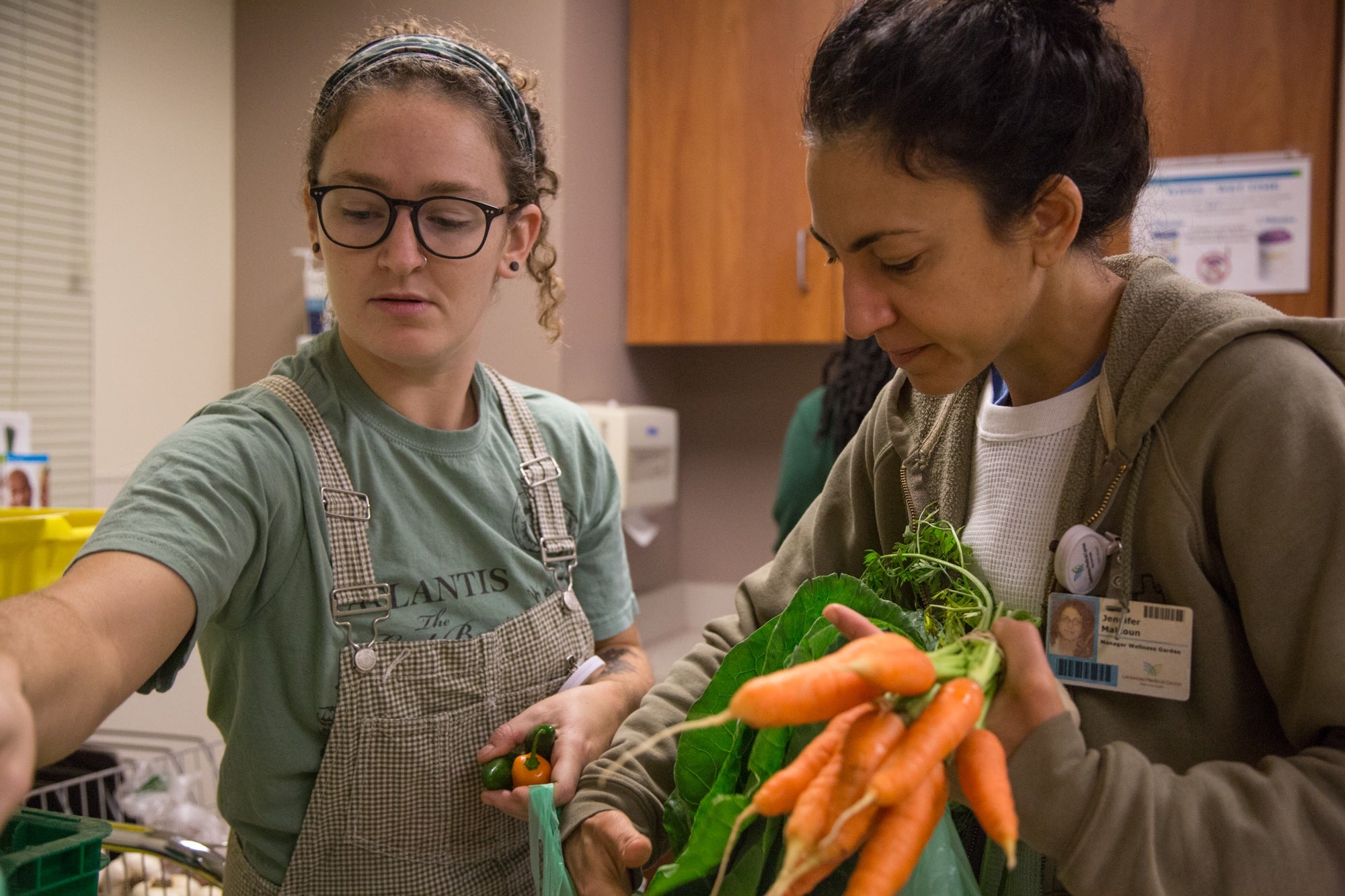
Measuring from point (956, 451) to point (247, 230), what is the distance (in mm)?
2681

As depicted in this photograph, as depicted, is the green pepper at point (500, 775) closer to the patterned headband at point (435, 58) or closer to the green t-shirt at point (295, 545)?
the green t-shirt at point (295, 545)

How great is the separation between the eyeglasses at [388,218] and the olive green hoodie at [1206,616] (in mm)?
521

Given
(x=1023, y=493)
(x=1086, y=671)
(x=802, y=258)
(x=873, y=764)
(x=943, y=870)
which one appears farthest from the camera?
(x=802, y=258)

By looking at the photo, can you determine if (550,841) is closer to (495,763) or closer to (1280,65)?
(495,763)

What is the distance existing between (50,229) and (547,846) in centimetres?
231

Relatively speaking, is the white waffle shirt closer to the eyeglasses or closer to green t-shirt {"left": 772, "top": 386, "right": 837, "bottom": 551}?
the eyeglasses

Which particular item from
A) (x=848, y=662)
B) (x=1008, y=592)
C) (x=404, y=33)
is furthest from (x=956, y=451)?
(x=404, y=33)

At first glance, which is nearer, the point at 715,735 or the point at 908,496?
the point at 715,735

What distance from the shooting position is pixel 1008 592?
0.95 metres

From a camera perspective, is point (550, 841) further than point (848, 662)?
Yes

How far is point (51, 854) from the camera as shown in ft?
2.57

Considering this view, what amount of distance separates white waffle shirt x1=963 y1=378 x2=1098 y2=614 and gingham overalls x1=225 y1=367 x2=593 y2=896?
1.67 feet

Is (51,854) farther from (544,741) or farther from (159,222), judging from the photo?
(159,222)

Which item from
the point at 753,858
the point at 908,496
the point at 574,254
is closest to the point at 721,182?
the point at 574,254
